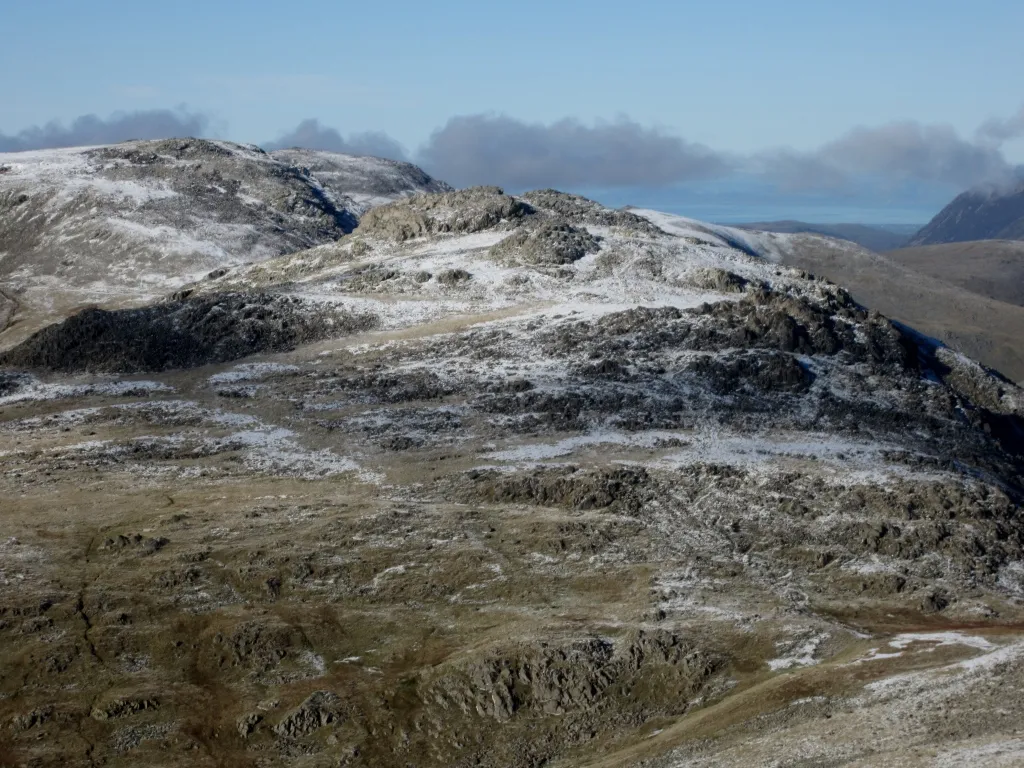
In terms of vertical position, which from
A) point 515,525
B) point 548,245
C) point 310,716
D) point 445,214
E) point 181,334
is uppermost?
point 445,214

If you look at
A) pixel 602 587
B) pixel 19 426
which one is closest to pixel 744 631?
pixel 602 587

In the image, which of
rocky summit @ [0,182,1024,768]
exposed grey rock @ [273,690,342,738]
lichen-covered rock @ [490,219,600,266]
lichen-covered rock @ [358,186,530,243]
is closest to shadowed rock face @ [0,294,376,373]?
rocky summit @ [0,182,1024,768]

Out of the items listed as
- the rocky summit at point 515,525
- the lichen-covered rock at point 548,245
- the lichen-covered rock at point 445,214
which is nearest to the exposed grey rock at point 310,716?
the rocky summit at point 515,525

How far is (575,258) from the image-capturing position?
5148 inches

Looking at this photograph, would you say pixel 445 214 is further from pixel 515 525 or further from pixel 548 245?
pixel 515 525

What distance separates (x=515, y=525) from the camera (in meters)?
77.3

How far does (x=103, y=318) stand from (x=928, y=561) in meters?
91.4

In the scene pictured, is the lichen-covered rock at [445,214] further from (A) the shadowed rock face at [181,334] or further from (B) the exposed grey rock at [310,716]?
(B) the exposed grey rock at [310,716]

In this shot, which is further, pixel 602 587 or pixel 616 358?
pixel 616 358

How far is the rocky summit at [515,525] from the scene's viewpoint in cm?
5481

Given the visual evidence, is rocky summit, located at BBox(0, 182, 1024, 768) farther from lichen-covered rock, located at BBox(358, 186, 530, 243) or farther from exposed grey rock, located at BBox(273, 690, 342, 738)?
lichen-covered rock, located at BBox(358, 186, 530, 243)

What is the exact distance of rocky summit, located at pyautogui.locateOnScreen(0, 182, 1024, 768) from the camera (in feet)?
180

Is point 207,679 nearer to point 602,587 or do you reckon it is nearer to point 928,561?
point 602,587

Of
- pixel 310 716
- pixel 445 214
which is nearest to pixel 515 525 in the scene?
pixel 310 716
